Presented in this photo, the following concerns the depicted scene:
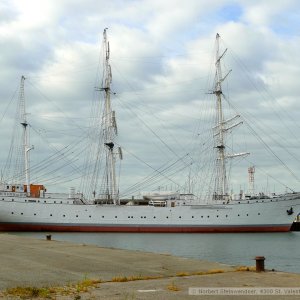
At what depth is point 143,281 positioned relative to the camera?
10.2 metres

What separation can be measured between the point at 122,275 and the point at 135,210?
5118cm

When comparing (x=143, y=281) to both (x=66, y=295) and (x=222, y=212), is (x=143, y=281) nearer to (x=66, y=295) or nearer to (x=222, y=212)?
(x=66, y=295)

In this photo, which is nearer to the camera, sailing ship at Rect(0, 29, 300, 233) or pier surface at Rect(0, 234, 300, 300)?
pier surface at Rect(0, 234, 300, 300)

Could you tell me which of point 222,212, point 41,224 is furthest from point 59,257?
point 222,212

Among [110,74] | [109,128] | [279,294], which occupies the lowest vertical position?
[279,294]

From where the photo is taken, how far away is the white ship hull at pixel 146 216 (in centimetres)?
5916

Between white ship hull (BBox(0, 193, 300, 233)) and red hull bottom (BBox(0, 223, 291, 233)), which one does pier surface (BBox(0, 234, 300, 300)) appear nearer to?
red hull bottom (BBox(0, 223, 291, 233))

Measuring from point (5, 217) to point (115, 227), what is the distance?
13.1 metres

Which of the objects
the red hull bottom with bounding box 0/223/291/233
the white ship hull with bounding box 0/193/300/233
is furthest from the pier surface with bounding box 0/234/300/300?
the white ship hull with bounding box 0/193/300/233

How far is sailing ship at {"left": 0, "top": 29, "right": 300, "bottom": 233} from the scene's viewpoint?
2345 inches

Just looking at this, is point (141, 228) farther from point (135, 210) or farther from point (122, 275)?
point (122, 275)

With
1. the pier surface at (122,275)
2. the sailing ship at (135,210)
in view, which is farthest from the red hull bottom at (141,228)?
the pier surface at (122,275)

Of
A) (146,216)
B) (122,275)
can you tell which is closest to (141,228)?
(146,216)

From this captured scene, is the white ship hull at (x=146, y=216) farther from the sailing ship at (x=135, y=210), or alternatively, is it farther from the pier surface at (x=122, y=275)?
the pier surface at (x=122, y=275)
